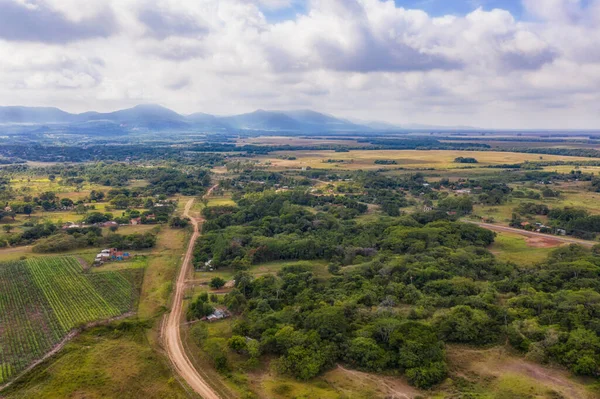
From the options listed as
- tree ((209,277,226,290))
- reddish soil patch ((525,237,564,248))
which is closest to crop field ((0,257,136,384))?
tree ((209,277,226,290))

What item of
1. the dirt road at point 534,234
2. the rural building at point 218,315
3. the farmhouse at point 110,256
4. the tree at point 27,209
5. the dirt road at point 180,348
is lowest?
the dirt road at point 180,348

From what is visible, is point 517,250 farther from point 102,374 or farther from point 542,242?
point 102,374

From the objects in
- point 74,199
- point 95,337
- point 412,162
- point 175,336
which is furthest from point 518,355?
point 412,162

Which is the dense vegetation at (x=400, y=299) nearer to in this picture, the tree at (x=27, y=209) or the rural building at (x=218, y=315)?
the rural building at (x=218, y=315)

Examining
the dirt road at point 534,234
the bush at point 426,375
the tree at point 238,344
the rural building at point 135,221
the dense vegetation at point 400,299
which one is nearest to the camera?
the bush at point 426,375

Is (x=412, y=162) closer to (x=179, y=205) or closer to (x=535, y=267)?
(x=179, y=205)

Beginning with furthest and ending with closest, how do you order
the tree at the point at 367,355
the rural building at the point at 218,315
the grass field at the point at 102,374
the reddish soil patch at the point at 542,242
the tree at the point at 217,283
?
the reddish soil patch at the point at 542,242 < the tree at the point at 217,283 < the rural building at the point at 218,315 < the tree at the point at 367,355 < the grass field at the point at 102,374

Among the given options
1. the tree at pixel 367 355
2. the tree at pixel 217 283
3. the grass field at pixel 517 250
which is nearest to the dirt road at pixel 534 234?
the grass field at pixel 517 250
